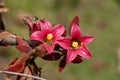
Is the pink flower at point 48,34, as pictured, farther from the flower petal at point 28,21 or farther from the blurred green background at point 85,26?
the blurred green background at point 85,26

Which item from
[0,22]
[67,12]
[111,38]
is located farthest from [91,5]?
[0,22]

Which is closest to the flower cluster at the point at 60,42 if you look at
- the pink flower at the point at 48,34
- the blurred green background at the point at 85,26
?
the pink flower at the point at 48,34

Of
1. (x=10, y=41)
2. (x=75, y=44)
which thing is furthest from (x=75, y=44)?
(x=10, y=41)

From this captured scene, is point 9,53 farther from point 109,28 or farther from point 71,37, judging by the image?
point 71,37

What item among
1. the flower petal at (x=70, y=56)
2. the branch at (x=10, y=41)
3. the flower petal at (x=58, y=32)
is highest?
the flower petal at (x=58, y=32)

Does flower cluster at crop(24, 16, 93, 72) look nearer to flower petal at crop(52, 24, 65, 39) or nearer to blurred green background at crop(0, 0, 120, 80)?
flower petal at crop(52, 24, 65, 39)
